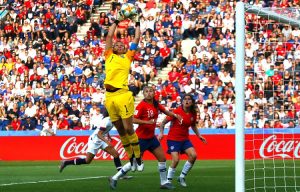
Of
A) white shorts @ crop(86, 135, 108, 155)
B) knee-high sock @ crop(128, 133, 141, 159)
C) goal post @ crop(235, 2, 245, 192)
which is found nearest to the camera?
goal post @ crop(235, 2, 245, 192)

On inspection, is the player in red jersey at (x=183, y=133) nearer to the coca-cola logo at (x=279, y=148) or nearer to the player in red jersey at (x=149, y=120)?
the player in red jersey at (x=149, y=120)

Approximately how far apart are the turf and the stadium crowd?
25.1ft

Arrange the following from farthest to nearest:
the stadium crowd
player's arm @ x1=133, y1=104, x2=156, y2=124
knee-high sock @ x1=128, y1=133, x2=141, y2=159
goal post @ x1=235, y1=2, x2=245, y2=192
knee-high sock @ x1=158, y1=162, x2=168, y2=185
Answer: the stadium crowd → player's arm @ x1=133, y1=104, x2=156, y2=124 → knee-high sock @ x1=158, y1=162, x2=168, y2=185 → knee-high sock @ x1=128, y1=133, x2=141, y2=159 → goal post @ x1=235, y1=2, x2=245, y2=192

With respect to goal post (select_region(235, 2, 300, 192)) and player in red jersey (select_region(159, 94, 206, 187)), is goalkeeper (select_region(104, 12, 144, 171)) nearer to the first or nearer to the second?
goal post (select_region(235, 2, 300, 192))

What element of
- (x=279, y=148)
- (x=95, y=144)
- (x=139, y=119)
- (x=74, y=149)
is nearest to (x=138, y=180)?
(x=95, y=144)

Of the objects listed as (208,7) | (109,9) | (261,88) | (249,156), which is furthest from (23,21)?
(261,88)

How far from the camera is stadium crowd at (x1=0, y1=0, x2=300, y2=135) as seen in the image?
3222 cm

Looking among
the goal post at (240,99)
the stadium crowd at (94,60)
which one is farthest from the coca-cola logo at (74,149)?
the goal post at (240,99)

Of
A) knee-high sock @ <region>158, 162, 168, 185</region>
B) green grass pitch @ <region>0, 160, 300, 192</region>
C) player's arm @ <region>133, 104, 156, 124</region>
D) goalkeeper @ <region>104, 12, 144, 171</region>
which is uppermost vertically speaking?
goalkeeper @ <region>104, 12, 144, 171</region>

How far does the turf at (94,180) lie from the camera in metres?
16.7

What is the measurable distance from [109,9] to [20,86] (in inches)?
222

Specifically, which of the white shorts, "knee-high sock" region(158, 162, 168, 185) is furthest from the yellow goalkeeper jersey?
the white shorts

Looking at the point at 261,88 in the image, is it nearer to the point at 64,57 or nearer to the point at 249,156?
the point at 249,156

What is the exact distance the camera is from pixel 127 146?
1612 centimetres
